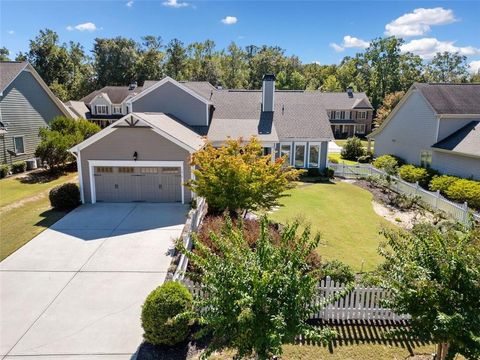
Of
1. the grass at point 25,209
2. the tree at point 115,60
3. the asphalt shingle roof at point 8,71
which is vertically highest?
the tree at point 115,60

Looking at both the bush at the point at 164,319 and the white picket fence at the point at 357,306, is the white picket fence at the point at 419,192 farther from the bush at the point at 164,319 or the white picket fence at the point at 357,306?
the bush at the point at 164,319

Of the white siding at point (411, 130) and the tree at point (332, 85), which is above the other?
the tree at point (332, 85)

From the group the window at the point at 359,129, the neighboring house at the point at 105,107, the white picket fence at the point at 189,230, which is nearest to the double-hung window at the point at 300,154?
the white picket fence at the point at 189,230

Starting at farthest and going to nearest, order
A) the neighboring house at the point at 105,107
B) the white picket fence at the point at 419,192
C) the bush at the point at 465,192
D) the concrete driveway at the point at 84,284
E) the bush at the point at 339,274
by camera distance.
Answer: the neighboring house at the point at 105,107 → the bush at the point at 465,192 → the white picket fence at the point at 419,192 → the bush at the point at 339,274 → the concrete driveway at the point at 84,284

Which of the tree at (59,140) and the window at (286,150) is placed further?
the window at (286,150)

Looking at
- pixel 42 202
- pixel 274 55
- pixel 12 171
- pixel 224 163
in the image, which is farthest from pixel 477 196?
pixel 274 55

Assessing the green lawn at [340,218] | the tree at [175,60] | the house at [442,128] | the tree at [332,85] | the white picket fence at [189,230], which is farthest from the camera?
the tree at [175,60]

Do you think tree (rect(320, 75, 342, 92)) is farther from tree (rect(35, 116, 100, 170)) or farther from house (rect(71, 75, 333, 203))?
A: tree (rect(35, 116, 100, 170))

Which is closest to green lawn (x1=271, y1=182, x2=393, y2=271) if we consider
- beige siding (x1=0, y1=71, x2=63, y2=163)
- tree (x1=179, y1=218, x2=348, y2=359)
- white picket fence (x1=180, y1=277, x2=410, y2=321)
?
white picket fence (x1=180, y1=277, x2=410, y2=321)
